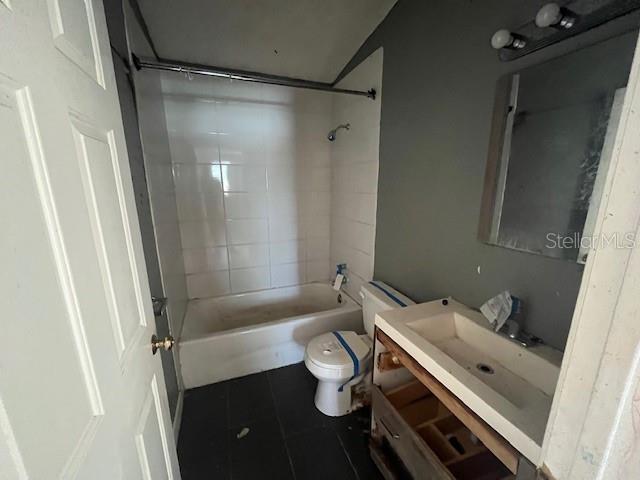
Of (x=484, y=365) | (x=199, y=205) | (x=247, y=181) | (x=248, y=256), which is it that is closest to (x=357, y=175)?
(x=247, y=181)

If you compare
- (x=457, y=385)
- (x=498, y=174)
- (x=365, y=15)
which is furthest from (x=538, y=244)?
(x=365, y=15)

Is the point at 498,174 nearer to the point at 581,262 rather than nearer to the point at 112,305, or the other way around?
the point at 581,262

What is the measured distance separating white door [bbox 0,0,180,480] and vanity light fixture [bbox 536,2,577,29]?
1.21 m

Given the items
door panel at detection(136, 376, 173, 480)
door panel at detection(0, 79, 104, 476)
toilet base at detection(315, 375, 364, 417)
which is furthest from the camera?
toilet base at detection(315, 375, 364, 417)

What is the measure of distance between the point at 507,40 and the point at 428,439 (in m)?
1.60

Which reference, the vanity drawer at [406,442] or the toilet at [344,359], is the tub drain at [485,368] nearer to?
the vanity drawer at [406,442]

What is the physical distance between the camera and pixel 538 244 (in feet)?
3.10

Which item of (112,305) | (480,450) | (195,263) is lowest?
(480,450)

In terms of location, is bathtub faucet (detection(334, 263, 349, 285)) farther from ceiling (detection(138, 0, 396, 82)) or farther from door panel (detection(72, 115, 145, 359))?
door panel (detection(72, 115, 145, 359))

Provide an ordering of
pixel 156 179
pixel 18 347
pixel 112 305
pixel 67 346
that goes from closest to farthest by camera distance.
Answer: pixel 18 347, pixel 67 346, pixel 112 305, pixel 156 179

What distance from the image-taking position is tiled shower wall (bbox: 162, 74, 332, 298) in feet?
6.74

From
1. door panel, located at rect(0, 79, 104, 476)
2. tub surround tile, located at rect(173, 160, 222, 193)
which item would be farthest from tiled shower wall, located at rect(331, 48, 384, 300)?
door panel, located at rect(0, 79, 104, 476)

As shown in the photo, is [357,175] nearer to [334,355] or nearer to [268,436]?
→ [334,355]

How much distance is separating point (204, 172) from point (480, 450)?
241cm
